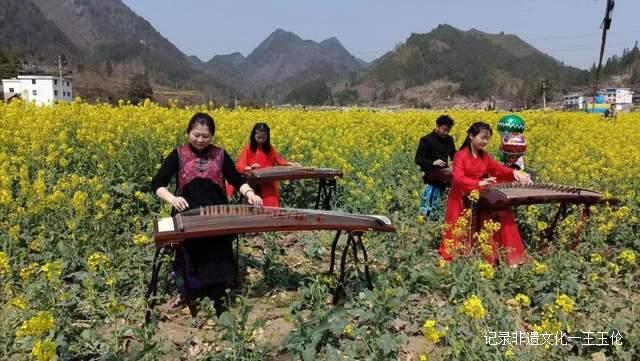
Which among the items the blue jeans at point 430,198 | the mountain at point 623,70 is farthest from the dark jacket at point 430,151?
the mountain at point 623,70

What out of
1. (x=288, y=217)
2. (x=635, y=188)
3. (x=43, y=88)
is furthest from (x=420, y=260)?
(x=43, y=88)

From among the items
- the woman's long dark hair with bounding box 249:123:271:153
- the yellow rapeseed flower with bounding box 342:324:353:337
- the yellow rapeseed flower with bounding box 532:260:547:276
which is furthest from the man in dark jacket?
the yellow rapeseed flower with bounding box 342:324:353:337

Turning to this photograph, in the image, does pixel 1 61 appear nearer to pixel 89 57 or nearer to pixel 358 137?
pixel 358 137

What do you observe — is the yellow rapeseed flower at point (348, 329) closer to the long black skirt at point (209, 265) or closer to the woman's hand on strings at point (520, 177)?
the long black skirt at point (209, 265)

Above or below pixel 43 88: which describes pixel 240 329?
below

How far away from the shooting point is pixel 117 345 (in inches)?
108

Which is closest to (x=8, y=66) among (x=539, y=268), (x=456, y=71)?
(x=539, y=268)

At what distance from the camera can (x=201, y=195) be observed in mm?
3846

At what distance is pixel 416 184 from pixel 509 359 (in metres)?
4.48

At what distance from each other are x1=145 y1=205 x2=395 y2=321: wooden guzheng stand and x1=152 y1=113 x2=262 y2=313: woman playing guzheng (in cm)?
20

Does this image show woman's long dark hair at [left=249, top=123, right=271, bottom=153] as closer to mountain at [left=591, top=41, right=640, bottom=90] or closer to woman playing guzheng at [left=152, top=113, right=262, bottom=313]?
woman playing guzheng at [left=152, top=113, right=262, bottom=313]

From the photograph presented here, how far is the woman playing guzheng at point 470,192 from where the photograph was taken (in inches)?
175

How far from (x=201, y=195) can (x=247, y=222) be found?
64cm

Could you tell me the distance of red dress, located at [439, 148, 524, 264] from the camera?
450 centimetres
